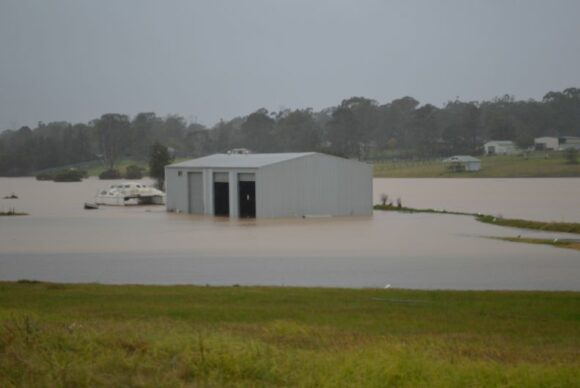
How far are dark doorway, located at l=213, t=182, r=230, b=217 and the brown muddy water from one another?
1.74 m

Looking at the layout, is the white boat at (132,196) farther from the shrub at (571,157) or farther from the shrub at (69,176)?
the shrub at (69,176)

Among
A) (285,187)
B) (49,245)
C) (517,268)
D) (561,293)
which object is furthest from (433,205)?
(561,293)

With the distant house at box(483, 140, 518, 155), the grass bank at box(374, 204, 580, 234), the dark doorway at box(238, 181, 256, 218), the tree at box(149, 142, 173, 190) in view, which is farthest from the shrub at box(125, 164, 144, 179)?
the grass bank at box(374, 204, 580, 234)

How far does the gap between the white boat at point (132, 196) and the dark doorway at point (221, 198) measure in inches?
646

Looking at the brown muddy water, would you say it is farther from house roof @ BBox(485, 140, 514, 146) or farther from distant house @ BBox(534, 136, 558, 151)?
house roof @ BBox(485, 140, 514, 146)

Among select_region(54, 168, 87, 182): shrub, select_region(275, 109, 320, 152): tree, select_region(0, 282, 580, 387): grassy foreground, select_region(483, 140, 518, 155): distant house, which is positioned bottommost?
select_region(0, 282, 580, 387): grassy foreground

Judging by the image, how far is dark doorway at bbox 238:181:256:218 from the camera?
44031 millimetres

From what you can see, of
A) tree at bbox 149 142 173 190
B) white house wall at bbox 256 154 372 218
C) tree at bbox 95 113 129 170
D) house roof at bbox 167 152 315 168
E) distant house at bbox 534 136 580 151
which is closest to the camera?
white house wall at bbox 256 154 372 218

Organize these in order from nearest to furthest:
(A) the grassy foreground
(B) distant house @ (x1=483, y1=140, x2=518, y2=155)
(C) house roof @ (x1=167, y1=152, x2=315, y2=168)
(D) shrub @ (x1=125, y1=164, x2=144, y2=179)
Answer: (A) the grassy foreground → (C) house roof @ (x1=167, y1=152, x2=315, y2=168) → (B) distant house @ (x1=483, y1=140, x2=518, y2=155) → (D) shrub @ (x1=125, y1=164, x2=144, y2=179)

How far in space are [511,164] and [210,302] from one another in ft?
278

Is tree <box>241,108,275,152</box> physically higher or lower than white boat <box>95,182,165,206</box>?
higher

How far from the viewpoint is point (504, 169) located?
9469 centimetres

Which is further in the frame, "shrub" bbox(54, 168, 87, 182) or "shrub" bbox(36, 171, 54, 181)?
"shrub" bbox(36, 171, 54, 181)

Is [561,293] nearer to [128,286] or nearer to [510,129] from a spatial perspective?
[128,286]
